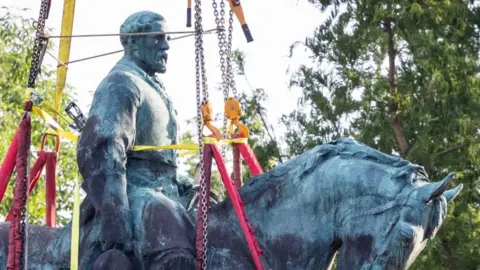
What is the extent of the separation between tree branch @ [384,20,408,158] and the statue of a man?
997cm

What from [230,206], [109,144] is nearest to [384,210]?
[230,206]

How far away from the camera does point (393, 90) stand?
19203mm

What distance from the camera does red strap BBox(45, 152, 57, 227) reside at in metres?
9.85

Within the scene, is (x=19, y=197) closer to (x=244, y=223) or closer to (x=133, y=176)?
(x=133, y=176)

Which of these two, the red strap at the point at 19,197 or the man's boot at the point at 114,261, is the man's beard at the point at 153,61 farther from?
the man's boot at the point at 114,261

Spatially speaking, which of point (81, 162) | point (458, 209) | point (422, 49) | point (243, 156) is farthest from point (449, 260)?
point (81, 162)

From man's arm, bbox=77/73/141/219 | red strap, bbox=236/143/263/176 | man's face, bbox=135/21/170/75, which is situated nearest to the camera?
man's arm, bbox=77/73/141/219

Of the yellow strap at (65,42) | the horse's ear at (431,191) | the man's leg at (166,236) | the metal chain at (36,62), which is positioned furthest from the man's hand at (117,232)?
the yellow strap at (65,42)

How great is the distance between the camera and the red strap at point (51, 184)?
32.3ft

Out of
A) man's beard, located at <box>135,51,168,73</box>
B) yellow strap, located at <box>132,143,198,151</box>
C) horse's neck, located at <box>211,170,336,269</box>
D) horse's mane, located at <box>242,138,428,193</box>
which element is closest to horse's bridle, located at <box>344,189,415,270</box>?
horse's mane, located at <box>242,138,428,193</box>

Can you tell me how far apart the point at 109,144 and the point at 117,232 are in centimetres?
51

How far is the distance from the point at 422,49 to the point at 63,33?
972cm

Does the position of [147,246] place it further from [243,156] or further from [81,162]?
[243,156]

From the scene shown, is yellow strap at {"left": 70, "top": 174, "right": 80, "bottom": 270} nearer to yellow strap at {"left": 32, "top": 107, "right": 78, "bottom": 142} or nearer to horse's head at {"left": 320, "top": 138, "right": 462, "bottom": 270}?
yellow strap at {"left": 32, "top": 107, "right": 78, "bottom": 142}
